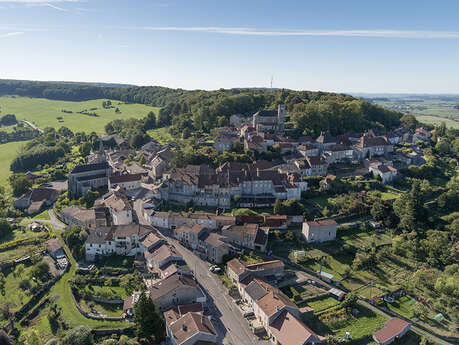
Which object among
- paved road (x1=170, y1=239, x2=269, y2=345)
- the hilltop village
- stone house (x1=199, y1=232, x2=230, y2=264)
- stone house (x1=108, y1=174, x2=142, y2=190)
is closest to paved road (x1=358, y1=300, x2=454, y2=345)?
the hilltop village

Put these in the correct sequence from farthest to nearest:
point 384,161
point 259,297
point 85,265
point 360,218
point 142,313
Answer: point 384,161 < point 360,218 < point 85,265 < point 259,297 < point 142,313

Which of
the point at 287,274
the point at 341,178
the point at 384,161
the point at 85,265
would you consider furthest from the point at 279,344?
the point at 384,161

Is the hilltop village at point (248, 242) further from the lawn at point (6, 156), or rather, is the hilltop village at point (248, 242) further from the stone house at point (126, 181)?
the lawn at point (6, 156)

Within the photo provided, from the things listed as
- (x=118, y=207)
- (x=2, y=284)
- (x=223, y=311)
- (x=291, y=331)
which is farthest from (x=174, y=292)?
(x=2, y=284)

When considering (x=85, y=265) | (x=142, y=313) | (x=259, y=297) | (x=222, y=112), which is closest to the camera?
(x=142, y=313)

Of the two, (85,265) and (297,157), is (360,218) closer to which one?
(297,157)

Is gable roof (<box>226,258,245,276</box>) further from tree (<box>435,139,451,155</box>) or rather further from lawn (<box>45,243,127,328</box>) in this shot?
tree (<box>435,139,451,155</box>)
